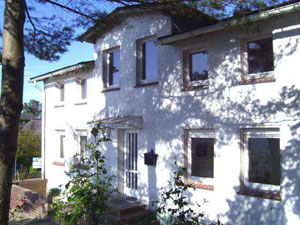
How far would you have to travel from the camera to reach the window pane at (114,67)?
1227cm

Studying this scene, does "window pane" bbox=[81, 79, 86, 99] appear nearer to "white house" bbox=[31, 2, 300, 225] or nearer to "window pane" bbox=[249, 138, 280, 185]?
"white house" bbox=[31, 2, 300, 225]

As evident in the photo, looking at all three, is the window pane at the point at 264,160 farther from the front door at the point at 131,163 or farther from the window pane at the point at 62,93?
the window pane at the point at 62,93

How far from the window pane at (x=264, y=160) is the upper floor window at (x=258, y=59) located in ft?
5.04

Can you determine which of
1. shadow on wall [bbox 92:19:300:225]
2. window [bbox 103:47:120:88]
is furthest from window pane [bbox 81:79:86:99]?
shadow on wall [bbox 92:19:300:225]

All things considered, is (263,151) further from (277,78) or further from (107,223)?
(107,223)

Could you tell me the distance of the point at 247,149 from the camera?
7902 millimetres

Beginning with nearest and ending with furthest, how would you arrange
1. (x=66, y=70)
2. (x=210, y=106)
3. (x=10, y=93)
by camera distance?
(x=10, y=93) → (x=210, y=106) → (x=66, y=70)

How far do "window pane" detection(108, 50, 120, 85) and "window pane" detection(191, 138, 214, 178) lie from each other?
4.51 metres

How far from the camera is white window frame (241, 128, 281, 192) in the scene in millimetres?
7461

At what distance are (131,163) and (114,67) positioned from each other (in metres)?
3.78

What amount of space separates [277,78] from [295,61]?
52 cm

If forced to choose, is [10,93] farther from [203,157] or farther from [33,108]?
[33,108]

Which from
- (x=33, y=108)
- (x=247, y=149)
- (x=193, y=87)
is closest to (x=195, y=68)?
(x=193, y=87)

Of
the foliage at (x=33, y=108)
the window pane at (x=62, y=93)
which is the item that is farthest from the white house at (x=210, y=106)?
the foliage at (x=33, y=108)
